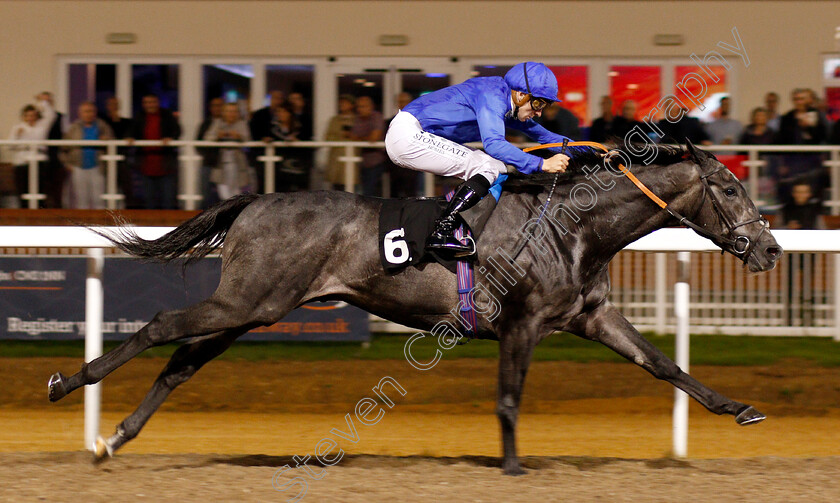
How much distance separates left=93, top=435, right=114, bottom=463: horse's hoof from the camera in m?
4.69

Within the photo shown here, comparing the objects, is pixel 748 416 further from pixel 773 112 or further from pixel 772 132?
pixel 773 112

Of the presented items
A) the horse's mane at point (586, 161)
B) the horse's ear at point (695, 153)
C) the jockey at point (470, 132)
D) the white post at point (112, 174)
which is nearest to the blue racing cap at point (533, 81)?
the jockey at point (470, 132)

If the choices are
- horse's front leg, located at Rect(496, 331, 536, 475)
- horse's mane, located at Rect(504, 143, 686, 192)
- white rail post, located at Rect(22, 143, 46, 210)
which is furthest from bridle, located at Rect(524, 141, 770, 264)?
white rail post, located at Rect(22, 143, 46, 210)

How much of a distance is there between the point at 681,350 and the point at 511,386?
3.67 ft

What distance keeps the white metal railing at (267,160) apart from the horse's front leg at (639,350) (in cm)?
411

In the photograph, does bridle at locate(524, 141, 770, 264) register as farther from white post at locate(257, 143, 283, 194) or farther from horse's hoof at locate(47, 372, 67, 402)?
white post at locate(257, 143, 283, 194)

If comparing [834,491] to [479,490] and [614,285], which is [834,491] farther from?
[614,285]

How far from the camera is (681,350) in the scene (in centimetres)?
531

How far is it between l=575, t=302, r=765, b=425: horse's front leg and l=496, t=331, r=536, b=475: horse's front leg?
425 mm

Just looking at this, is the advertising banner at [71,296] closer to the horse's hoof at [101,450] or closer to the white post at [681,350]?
the horse's hoof at [101,450]

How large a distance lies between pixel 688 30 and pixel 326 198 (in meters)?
7.06

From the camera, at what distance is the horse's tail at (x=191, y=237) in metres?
4.95

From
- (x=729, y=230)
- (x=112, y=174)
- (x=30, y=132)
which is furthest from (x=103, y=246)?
(x=30, y=132)

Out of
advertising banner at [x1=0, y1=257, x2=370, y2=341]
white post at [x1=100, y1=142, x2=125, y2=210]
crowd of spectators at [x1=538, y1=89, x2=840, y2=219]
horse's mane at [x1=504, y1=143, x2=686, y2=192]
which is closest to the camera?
horse's mane at [x1=504, y1=143, x2=686, y2=192]
